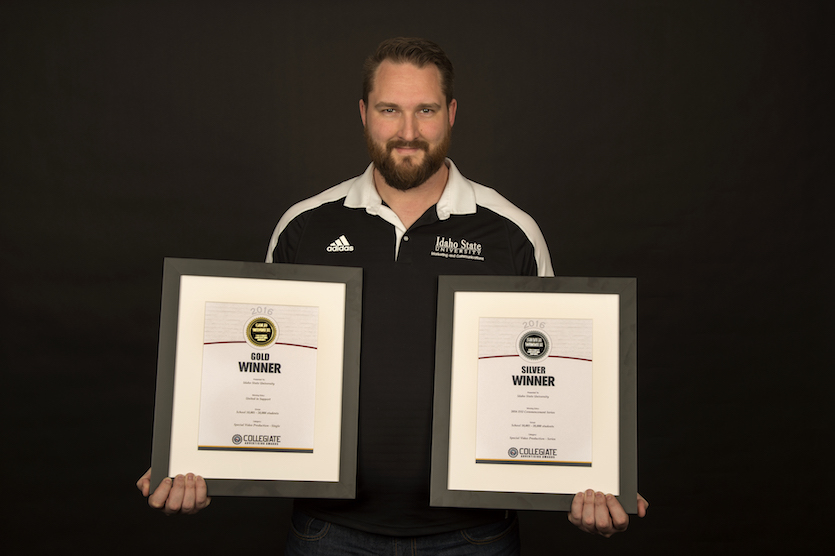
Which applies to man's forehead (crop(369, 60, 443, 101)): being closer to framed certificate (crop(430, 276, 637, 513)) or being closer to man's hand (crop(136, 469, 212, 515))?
framed certificate (crop(430, 276, 637, 513))

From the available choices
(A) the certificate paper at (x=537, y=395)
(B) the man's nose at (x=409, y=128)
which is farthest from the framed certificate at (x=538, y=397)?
(B) the man's nose at (x=409, y=128)

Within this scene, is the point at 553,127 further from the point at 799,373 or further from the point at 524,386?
the point at 524,386

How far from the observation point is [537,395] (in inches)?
68.0

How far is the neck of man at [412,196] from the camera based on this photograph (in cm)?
205

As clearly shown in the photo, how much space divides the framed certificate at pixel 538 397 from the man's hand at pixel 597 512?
0.06 feet

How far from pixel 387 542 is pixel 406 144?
3.38ft

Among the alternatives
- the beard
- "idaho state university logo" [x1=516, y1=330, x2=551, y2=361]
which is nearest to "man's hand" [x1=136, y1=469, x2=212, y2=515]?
"idaho state university logo" [x1=516, y1=330, x2=551, y2=361]

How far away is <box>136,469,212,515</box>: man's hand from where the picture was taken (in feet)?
5.48

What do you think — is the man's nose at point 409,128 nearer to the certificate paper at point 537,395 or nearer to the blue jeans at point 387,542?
the certificate paper at point 537,395

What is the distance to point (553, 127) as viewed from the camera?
127 inches

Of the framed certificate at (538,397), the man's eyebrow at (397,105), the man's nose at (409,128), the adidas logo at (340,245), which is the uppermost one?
the man's eyebrow at (397,105)

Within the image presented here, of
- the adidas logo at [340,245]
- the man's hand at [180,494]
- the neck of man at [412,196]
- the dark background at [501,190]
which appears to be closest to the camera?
the man's hand at [180,494]

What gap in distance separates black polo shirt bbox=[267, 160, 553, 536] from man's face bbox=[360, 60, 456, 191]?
0.31 feet

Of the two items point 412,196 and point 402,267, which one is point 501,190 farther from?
point 402,267
